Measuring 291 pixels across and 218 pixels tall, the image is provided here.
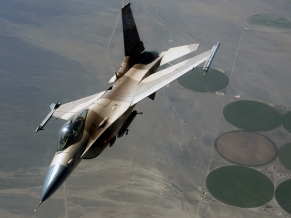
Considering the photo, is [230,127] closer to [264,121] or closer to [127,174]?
[264,121]

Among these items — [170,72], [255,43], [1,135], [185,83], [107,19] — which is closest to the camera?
[170,72]

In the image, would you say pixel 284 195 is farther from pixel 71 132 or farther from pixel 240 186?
pixel 71 132

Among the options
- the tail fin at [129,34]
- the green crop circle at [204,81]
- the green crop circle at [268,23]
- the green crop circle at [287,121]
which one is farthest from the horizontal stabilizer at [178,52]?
the green crop circle at [268,23]

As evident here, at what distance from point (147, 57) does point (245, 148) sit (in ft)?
34.4

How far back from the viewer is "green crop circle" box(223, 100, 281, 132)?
3238 centimetres

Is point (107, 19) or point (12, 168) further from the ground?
point (107, 19)

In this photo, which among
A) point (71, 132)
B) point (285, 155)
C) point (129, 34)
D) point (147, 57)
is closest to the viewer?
point (71, 132)

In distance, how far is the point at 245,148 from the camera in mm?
30438

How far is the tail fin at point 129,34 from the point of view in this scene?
31312 mm

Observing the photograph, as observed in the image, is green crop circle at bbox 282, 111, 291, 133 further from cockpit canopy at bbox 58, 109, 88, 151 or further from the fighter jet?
cockpit canopy at bbox 58, 109, 88, 151

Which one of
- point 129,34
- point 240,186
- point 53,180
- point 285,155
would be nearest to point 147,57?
point 129,34

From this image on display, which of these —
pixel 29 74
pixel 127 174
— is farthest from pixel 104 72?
pixel 127 174

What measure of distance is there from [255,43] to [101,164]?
22593 mm

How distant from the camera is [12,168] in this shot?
95.3 feet
